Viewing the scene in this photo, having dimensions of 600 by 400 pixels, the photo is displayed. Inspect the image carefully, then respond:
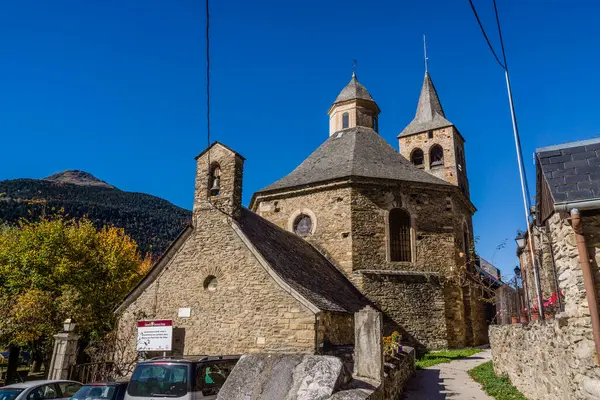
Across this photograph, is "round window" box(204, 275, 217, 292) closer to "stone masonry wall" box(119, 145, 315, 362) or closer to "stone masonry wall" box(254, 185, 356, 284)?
"stone masonry wall" box(119, 145, 315, 362)

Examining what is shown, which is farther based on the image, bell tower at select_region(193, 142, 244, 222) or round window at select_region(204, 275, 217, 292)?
bell tower at select_region(193, 142, 244, 222)

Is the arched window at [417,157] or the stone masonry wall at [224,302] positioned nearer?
the stone masonry wall at [224,302]

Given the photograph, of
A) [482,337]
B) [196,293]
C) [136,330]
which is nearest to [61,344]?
[136,330]

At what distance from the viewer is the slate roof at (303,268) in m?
12.6


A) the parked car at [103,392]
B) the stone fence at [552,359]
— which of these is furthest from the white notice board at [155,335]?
the stone fence at [552,359]

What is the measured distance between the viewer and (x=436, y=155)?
25.3 metres

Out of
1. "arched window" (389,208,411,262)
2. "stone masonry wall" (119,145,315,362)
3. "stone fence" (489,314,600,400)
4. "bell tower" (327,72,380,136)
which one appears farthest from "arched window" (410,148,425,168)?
"stone fence" (489,314,600,400)

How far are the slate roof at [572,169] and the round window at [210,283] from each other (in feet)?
31.0

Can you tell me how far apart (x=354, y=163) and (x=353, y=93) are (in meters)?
6.86

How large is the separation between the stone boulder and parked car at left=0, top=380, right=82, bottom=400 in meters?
7.09

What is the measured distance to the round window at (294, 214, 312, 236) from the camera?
1956 cm

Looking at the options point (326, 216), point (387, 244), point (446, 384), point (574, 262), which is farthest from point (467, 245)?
point (574, 262)

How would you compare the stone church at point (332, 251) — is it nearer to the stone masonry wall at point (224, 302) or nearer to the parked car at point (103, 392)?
the stone masonry wall at point (224, 302)

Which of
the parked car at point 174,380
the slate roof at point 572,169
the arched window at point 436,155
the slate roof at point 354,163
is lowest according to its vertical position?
the parked car at point 174,380
